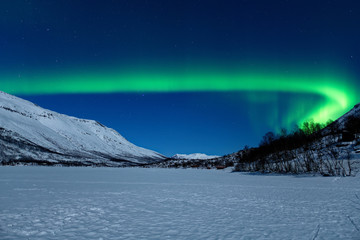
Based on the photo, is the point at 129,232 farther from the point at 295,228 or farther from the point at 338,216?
the point at 338,216

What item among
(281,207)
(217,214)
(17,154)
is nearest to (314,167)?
(281,207)

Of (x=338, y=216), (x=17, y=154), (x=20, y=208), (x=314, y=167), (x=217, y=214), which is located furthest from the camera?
(x=17, y=154)

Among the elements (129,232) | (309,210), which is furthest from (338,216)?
(129,232)

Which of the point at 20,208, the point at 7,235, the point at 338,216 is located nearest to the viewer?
the point at 7,235

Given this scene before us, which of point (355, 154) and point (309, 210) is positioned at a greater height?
point (355, 154)

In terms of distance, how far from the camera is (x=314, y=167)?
47.7ft

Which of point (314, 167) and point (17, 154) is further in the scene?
point (17, 154)

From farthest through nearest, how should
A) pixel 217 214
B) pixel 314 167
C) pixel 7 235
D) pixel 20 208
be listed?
pixel 314 167, pixel 20 208, pixel 217 214, pixel 7 235

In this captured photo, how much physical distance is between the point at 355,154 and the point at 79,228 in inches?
672

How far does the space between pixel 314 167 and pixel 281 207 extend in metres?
12.0

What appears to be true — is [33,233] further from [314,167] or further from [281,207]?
[314,167]

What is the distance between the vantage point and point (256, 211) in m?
3.90

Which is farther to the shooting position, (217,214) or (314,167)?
(314,167)

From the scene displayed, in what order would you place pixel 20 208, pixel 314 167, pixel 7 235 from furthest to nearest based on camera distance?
pixel 314 167, pixel 20 208, pixel 7 235
